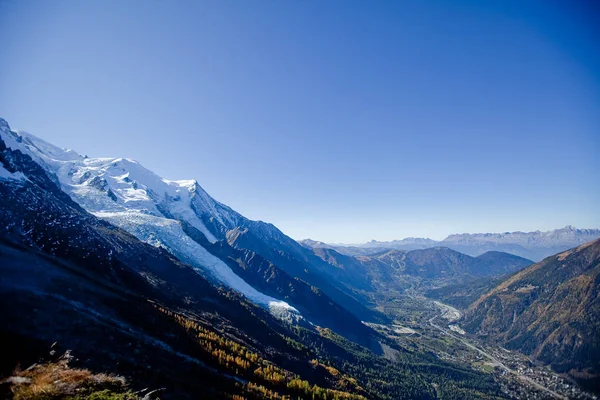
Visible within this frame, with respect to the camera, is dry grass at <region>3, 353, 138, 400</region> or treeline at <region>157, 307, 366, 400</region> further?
Result: treeline at <region>157, 307, 366, 400</region>

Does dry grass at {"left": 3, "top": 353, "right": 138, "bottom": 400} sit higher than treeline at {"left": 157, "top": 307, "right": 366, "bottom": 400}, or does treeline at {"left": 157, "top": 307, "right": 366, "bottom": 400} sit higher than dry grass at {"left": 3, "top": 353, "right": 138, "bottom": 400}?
dry grass at {"left": 3, "top": 353, "right": 138, "bottom": 400}

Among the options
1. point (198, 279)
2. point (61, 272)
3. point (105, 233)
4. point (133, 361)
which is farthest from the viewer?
point (198, 279)

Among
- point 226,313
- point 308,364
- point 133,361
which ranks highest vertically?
point 133,361

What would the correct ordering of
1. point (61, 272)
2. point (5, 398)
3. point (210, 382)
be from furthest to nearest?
point (61, 272) < point (210, 382) < point (5, 398)

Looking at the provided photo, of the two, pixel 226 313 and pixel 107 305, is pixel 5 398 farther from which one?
pixel 226 313

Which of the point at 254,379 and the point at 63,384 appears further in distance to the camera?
the point at 254,379

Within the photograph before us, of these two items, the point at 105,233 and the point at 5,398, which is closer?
the point at 5,398

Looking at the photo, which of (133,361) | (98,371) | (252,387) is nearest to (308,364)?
(252,387)

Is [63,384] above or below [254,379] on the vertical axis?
above
